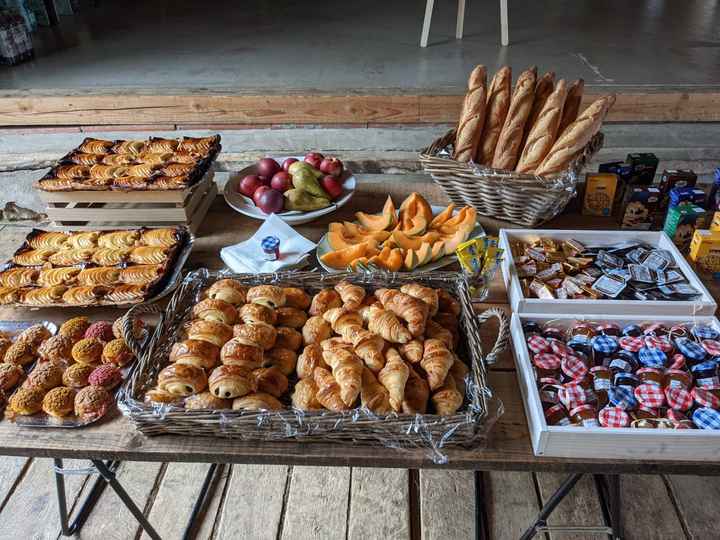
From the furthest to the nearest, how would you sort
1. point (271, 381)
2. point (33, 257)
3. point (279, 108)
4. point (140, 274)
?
point (279, 108) < point (33, 257) < point (140, 274) < point (271, 381)

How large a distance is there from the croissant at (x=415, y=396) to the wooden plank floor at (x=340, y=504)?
0.96 metres

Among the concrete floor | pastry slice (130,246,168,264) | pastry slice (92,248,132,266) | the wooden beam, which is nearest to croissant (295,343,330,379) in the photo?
pastry slice (130,246,168,264)

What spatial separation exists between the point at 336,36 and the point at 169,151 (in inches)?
139

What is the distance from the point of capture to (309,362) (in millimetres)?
1144

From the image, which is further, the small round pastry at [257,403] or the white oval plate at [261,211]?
the white oval plate at [261,211]

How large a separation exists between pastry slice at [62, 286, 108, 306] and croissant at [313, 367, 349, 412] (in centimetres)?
66

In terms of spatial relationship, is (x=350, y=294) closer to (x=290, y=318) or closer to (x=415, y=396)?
(x=290, y=318)

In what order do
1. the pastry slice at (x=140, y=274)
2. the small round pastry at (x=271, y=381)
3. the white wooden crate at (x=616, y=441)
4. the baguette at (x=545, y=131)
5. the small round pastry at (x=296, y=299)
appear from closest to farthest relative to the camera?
the white wooden crate at (x=616, y=441) → the small round pastry at (x=271, y=381) → the small round pastry at (x=296, y=299) → the pastry slice at (x=140, y=274) → the baguette at (x=545, y=131)

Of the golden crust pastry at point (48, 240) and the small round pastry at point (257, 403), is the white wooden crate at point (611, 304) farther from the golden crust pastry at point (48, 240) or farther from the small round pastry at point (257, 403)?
the golden crust pastry at point (48, 240)

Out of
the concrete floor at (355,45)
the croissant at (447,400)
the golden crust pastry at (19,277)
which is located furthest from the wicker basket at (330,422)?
the concrete floor at (355,45)

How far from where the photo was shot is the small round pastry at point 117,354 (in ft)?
4.01

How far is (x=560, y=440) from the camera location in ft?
3.27

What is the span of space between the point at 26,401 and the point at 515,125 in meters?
1.50

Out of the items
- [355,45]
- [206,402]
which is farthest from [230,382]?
[355,45]
